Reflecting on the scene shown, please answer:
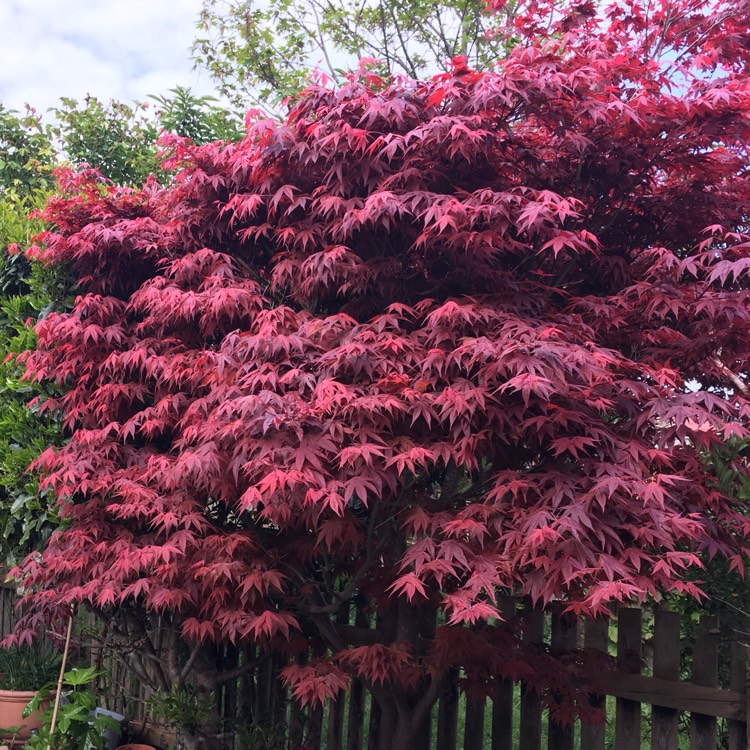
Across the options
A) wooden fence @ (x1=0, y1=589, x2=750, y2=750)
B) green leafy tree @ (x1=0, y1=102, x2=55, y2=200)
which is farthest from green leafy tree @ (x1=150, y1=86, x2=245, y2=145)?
wooden fence @ (x1=0, y1=589, x2=750, y2=750)

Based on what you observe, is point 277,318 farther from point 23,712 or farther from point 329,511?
point 23,712

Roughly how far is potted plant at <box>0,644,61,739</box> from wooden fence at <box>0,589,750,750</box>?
1.56 metres

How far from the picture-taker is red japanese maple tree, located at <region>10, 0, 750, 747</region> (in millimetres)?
3549

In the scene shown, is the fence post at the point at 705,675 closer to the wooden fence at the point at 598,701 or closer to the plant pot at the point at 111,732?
the wooden fence at the point at 598,701

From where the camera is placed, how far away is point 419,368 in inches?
153

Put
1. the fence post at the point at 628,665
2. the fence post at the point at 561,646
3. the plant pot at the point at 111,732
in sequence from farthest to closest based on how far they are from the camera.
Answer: the plant pot at the point at 111,732, the fence post at the point at 561,646, the fence post at the point at 628,665

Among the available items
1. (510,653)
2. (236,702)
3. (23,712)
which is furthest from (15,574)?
(510,653)

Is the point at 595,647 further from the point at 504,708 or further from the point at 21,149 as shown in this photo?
the point at 21,149

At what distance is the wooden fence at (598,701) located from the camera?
13.2 ft

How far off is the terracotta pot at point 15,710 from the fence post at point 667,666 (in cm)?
446

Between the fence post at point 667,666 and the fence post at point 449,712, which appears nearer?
the fence post at point 667,666

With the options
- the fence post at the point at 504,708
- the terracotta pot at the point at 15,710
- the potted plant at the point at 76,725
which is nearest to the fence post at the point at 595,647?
the fence post at the point at 504,708

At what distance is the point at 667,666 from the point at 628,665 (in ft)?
0.67

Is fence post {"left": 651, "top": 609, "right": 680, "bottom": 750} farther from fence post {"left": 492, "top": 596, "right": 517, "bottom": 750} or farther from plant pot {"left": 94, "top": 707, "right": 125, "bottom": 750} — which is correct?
plant pot {"left": 94, "top": 707, "right": 125, "bottom": 750}
